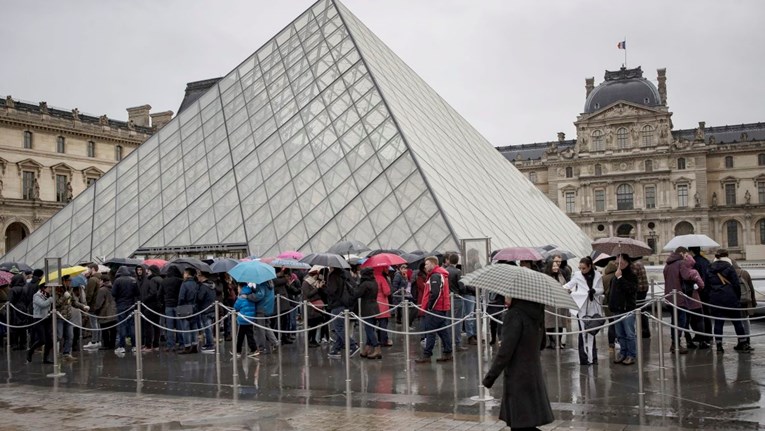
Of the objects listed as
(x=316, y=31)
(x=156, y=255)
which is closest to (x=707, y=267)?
(x=156, y=255)

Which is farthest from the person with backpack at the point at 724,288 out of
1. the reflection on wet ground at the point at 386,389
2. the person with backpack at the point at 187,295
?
the person with backpack at the point at 187,295

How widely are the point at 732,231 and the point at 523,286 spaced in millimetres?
76914

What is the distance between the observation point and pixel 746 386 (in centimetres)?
786

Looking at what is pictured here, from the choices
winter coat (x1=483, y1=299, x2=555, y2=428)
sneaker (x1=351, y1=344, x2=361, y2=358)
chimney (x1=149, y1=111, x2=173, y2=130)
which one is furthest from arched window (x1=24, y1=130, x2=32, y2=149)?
winter coat (x1=483, y1=299, x2=555, y2=428)

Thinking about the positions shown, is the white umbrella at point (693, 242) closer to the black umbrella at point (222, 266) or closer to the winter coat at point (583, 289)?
the winter coat at point (583, 289)

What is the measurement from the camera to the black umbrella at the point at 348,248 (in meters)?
16.0

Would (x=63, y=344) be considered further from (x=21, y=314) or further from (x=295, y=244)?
(x=295, y=244)

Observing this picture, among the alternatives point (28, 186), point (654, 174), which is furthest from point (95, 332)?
point (654, 174)

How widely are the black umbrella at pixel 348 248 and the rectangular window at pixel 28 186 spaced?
3912 cm

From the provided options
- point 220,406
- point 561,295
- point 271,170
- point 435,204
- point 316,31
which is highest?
point 316,31

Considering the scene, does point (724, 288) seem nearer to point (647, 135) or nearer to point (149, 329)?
point (149, 329)

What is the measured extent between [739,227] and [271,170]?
64.3m

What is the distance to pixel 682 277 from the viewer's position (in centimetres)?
1049

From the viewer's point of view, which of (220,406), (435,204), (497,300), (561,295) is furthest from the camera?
(435,204)
